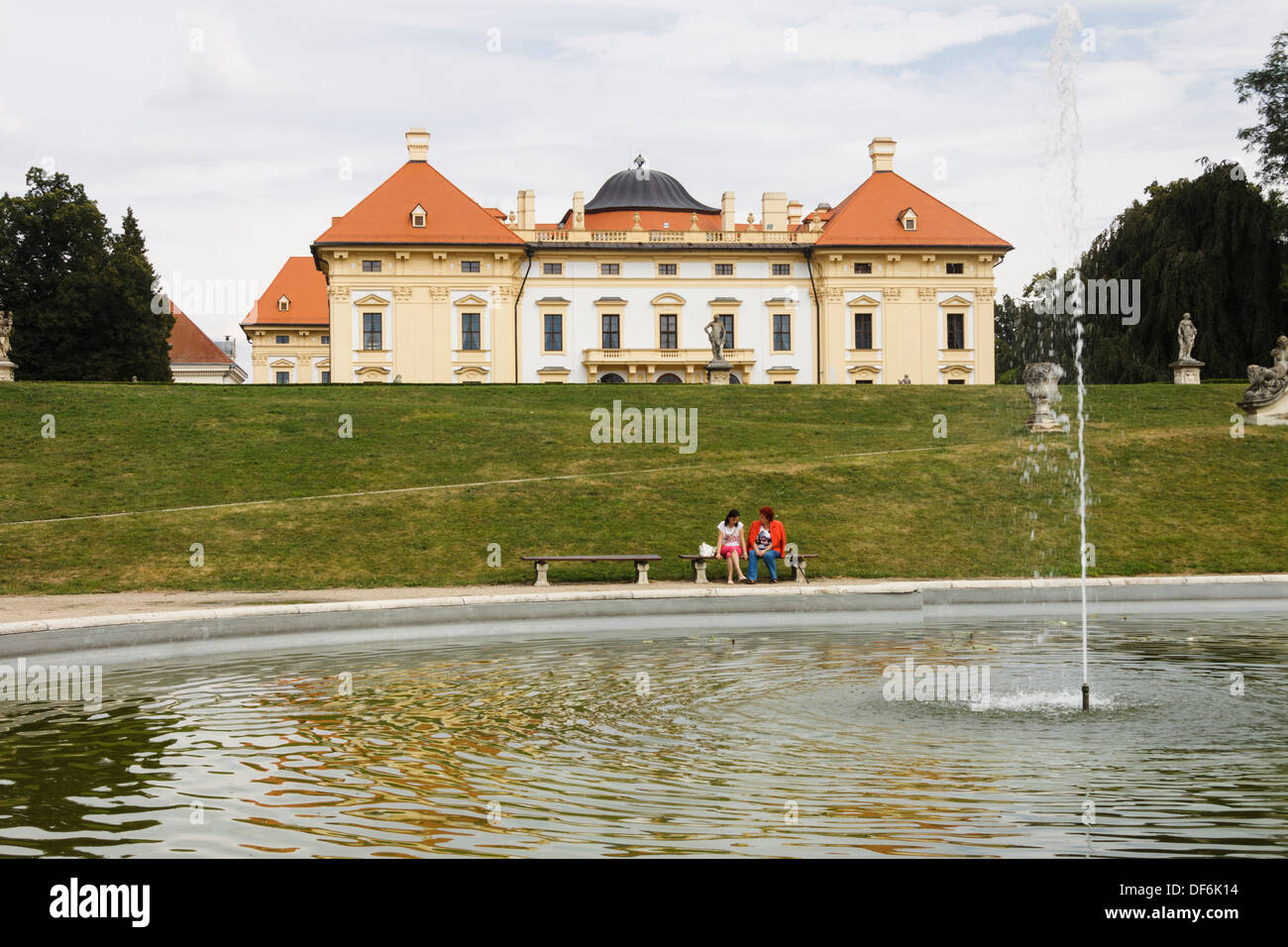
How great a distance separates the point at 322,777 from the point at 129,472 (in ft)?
74.5

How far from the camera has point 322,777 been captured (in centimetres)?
779

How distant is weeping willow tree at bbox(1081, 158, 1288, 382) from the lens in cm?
5734

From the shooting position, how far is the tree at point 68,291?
62.8 metres

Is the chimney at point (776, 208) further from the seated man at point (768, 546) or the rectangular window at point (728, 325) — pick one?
the seated man at point (768, 546)

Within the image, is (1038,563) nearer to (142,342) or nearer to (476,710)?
(476,710)

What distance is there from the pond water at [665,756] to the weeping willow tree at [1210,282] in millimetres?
48765

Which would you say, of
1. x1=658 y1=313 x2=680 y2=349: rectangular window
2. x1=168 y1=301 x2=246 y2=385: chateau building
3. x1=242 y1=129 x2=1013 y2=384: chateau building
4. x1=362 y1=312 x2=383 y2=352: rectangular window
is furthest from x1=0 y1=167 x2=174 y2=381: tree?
x1=168 y1=301 x2=246 y2=385: chateau building

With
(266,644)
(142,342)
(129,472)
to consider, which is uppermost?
(142,342)

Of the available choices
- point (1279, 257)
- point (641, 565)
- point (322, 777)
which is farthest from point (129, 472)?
point (1279, 257)

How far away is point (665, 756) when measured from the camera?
27.3 feet

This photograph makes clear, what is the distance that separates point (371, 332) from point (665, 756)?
60396mm

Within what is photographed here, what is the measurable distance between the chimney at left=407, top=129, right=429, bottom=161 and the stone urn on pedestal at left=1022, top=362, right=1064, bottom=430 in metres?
47.3

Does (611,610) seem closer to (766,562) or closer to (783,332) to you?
(766,562)

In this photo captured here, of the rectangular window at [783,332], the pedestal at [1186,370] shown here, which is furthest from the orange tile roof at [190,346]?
the pedestal at [1186,370]
